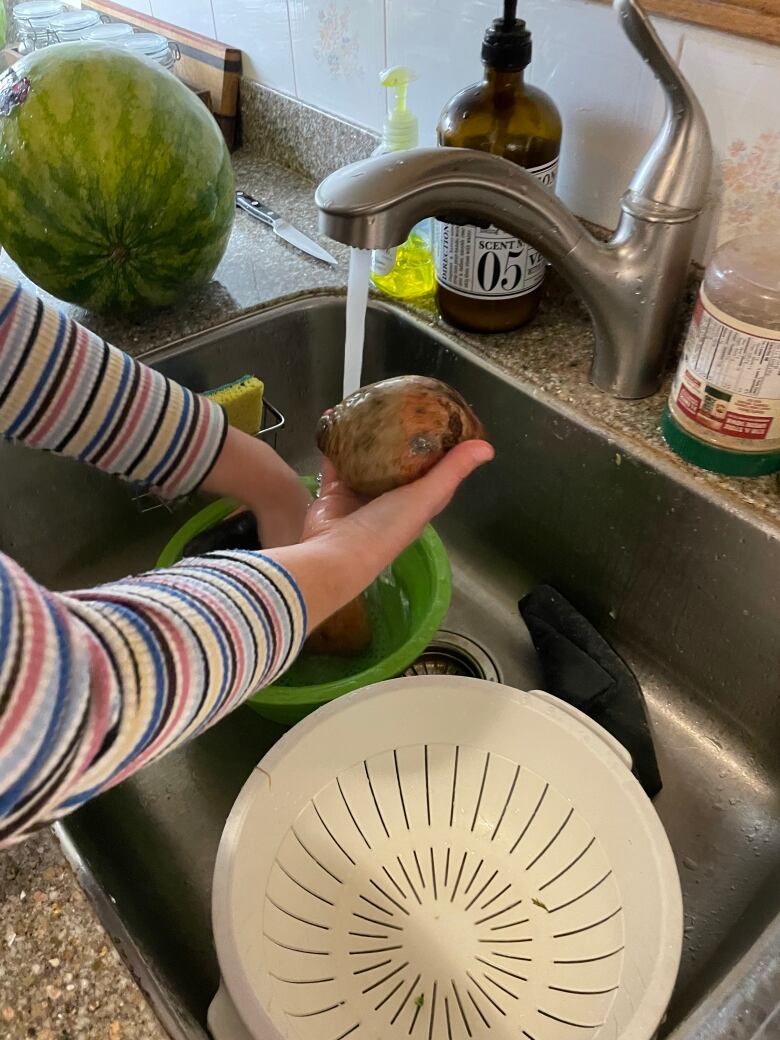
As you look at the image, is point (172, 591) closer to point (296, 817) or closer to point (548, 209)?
point (296, 817)

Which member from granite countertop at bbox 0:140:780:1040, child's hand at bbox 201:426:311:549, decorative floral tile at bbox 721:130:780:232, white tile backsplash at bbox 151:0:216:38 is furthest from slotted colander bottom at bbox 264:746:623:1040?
white tile backsplash at bbox 151:0:216:38

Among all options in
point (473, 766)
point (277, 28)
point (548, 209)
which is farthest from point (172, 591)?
point (277, 28)

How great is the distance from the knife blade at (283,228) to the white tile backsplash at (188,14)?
271mm

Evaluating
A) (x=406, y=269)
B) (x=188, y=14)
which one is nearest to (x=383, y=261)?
(x=406, y=269)

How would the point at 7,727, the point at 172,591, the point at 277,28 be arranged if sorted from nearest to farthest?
the point at 7,727 → the point at 172,591 → the point at 277,28

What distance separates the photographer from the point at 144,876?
653 millimetres

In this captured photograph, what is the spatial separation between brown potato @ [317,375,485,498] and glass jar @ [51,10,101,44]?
0.95 m

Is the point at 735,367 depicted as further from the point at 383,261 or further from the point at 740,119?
the point at 383,261

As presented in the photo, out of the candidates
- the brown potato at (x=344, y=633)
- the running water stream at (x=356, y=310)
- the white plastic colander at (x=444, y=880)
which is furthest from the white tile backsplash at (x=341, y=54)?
the white plastic colander at (x=444, y=880)

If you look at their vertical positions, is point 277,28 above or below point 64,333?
above

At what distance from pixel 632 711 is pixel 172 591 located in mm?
421

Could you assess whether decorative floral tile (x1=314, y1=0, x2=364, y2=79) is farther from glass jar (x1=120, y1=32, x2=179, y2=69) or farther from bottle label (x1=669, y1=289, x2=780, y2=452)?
bottle label (x1=669, y1=289, x2=780, y2=452)

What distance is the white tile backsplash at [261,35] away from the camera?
102 centimetres

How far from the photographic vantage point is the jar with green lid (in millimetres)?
585
